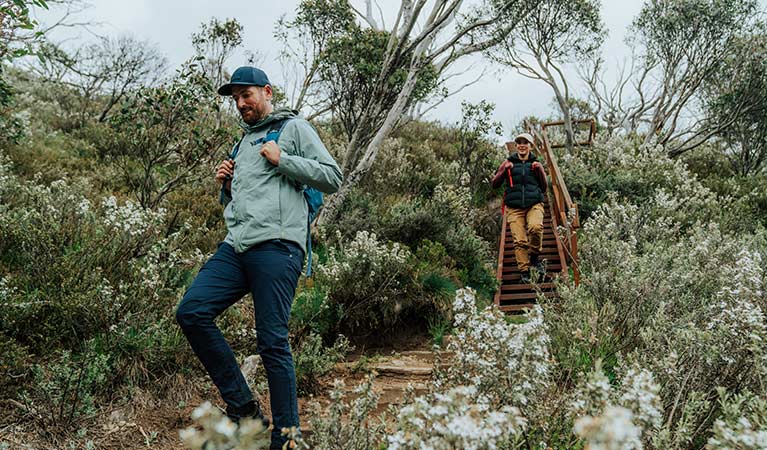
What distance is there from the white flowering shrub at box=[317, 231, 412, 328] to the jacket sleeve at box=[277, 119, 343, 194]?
2.84m

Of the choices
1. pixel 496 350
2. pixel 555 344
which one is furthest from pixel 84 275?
pixel 555 344

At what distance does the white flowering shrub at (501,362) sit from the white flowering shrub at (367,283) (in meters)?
3.08

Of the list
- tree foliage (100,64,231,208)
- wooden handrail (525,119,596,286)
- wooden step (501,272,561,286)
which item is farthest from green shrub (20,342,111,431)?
wooden step (501,272,561,286)

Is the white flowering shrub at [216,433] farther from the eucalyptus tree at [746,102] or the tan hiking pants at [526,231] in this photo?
the eucalyptus tree at [746,102]

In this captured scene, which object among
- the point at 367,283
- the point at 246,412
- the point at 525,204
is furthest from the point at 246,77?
the point at 525,204

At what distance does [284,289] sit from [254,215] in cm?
42

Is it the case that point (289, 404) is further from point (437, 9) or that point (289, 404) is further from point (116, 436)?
point (437, 9)

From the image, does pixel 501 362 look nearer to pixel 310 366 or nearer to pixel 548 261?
pixel 310 366

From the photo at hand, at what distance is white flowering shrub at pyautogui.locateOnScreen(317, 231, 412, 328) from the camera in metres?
5.91

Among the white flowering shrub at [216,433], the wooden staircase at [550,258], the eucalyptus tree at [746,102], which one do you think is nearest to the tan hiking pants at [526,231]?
the wooden staircase at [550,258]

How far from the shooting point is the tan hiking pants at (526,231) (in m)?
7.72

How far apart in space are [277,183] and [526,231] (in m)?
5.68

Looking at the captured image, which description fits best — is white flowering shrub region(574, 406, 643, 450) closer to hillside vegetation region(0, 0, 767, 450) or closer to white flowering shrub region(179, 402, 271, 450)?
hillside vegetation region(0, 0, 767, 450)

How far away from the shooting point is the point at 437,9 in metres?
7.95
